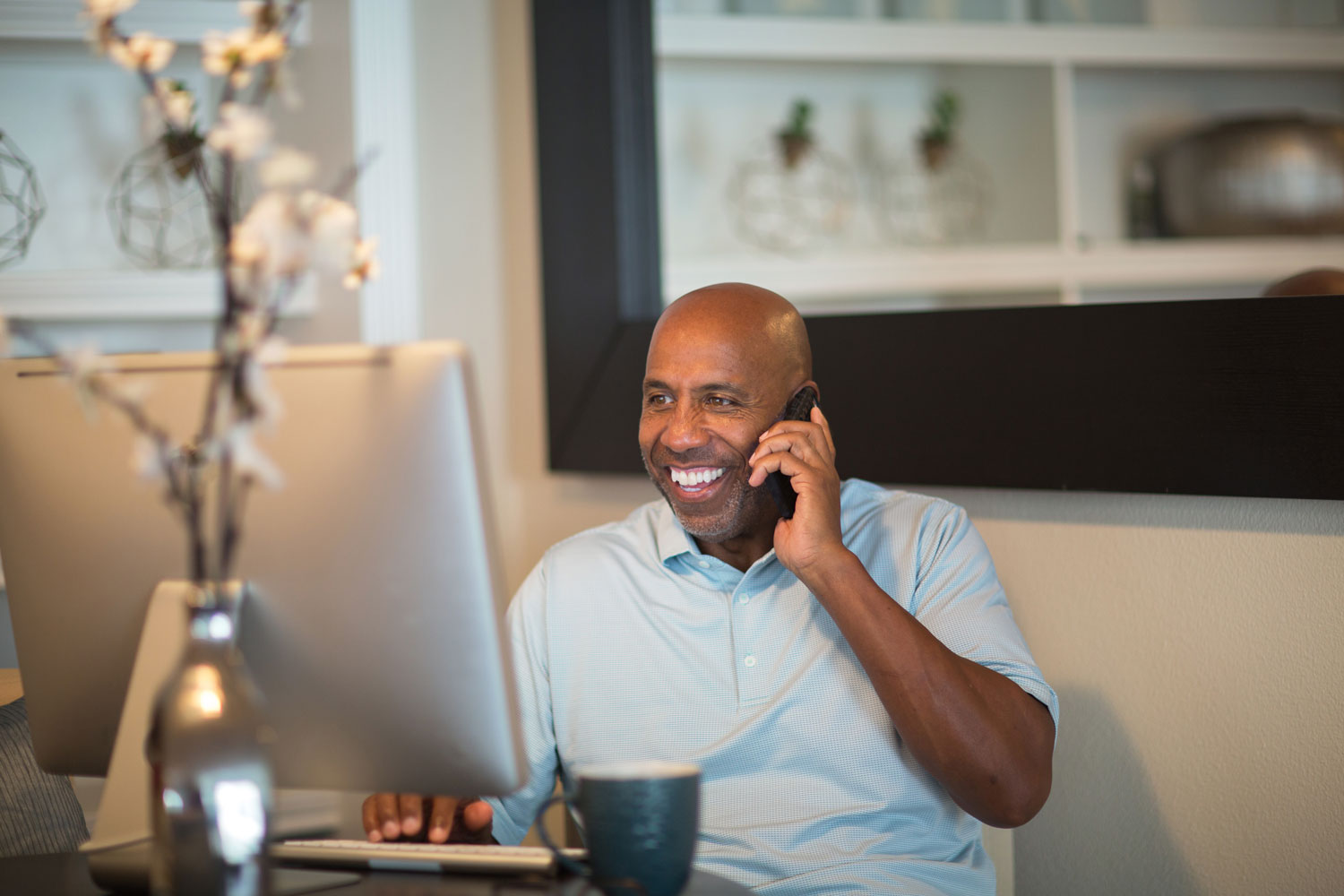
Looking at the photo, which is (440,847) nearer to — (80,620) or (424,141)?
(80,620)

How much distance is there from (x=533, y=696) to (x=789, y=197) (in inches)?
79.1

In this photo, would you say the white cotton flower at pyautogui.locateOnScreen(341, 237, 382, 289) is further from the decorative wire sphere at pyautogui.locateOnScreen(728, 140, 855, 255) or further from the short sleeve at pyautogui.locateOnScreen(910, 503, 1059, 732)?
the decorative wire sphere at pyautogui.locateOnScreen(728, 140, 855, 255)

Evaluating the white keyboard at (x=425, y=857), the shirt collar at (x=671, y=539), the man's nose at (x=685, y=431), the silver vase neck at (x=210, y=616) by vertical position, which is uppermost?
the man's nose at (x=685, y=431)

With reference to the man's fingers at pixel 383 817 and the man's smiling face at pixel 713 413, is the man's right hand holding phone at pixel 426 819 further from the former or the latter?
the man's smiling face at pixel 713 413

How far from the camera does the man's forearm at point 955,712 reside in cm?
119

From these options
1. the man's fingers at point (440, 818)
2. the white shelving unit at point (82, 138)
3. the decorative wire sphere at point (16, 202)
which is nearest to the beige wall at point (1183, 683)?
the man's fingers at point (440, 818)

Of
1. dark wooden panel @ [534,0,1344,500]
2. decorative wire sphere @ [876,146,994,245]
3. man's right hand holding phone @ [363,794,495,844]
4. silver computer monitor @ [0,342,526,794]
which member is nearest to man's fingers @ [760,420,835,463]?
dark wooden panel @ [534,0,1344,500]

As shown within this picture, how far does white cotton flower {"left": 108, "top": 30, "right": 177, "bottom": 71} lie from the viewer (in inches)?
29.0

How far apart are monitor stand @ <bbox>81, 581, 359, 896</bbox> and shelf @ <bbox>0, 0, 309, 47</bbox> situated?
1.61m

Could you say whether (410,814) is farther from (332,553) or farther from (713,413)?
(713,413)

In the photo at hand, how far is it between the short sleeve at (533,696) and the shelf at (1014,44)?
5.40 feet

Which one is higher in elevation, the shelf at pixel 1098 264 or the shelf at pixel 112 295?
the shelf at pixel 1098 264

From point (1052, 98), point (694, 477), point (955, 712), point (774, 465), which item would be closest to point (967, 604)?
point (955, 712)

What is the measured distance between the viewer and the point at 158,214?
2.31 meters
